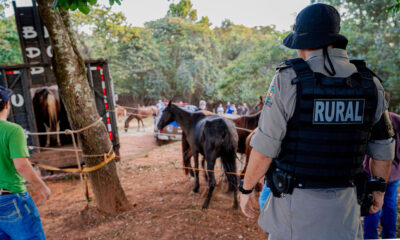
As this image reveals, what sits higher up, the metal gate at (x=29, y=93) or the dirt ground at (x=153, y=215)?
the metal gate at (x=29, y=93)

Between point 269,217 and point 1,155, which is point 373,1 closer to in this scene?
point 269,217

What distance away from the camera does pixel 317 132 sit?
1.20 m

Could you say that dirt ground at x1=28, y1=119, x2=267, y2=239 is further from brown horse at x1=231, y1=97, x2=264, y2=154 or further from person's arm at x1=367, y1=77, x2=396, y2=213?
person's arm at x1=367, y1=77, x2=396, y2=213

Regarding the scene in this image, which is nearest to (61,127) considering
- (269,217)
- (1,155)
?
(1,155)

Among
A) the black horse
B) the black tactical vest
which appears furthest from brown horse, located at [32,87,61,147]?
the black tactical vest

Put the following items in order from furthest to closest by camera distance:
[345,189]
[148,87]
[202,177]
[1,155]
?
[148,87] → [202,177] → [1,155] → [345,189]

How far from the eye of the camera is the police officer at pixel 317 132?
1190 millimetres

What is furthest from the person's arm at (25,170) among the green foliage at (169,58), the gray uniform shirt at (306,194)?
the green foliage at (169,58)

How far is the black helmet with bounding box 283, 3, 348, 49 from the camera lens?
127 centimetres

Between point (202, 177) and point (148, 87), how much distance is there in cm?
2018

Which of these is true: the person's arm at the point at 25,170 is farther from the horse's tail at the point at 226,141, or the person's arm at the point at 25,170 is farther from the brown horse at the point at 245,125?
the brown horse at the point at 245,125

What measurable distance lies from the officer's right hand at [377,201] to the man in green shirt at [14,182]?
266 centimetres

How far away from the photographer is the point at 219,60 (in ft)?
81.6

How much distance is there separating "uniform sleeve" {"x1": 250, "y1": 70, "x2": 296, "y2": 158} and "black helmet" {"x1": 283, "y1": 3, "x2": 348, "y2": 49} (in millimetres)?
216
